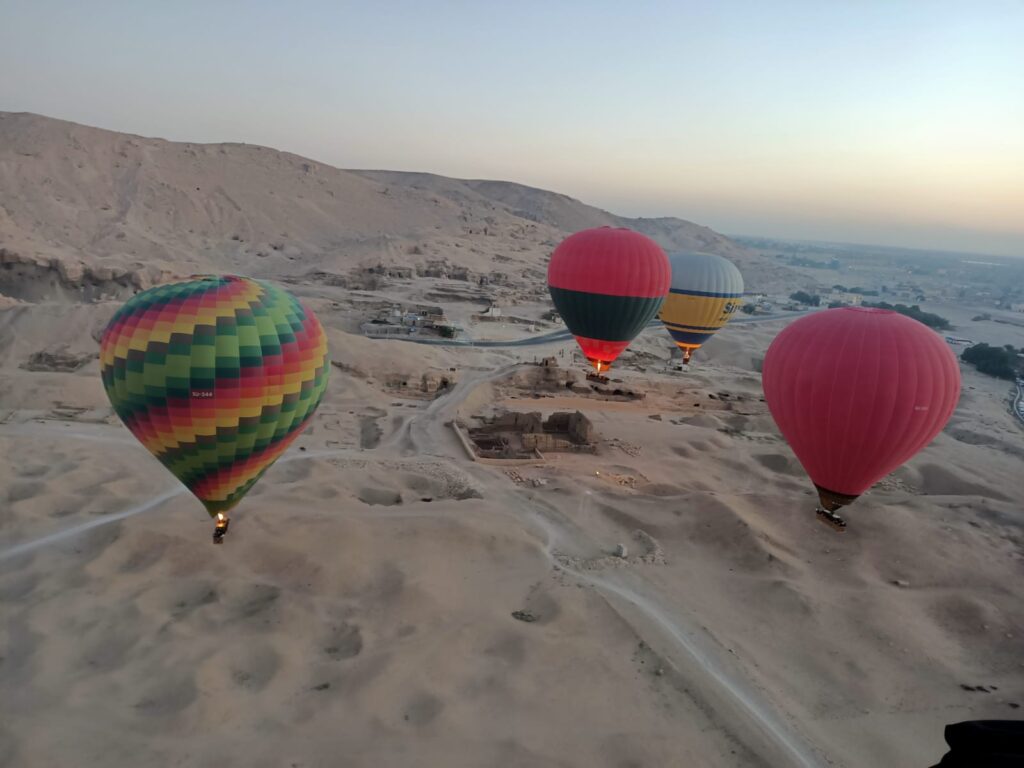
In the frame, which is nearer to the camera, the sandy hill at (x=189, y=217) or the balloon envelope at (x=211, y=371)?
the balloon envelope at (x=211, y=371)

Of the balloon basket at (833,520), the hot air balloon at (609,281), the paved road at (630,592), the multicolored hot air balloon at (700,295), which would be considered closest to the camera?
the paved road at (630,592)

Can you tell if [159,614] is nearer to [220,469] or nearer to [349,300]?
[220,469]

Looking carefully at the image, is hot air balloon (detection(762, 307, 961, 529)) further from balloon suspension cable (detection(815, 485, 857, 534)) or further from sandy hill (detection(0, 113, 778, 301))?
sandy hill (detection(0, 113, 778, 301))

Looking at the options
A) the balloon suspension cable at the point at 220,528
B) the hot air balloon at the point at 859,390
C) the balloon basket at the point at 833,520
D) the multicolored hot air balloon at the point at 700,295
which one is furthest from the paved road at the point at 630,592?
the multicolored hot air balloon at the point at 700,295

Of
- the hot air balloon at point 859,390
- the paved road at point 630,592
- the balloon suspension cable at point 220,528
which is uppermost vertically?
the hot air balloon at point 859,390

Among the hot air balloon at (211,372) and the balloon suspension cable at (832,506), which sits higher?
the hot air balloon at (211,372)

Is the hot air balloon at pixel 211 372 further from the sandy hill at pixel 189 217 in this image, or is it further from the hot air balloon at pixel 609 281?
the sandy hill at pixel 189 217

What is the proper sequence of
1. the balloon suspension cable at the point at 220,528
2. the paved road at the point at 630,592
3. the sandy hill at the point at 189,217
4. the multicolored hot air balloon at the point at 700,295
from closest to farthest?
the paved road at the point at 630,592, the balloon suspension cable at the point at 220,528, the multicolored hot air balloon at the point at 700,295, the sandy hill at the point at 189,217
